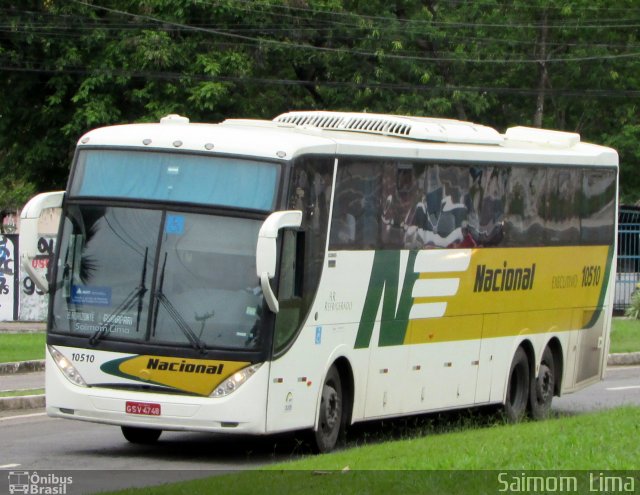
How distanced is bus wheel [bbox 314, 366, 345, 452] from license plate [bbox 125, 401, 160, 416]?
168 centimetres

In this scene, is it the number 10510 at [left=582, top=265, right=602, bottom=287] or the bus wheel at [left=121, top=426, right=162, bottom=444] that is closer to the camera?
the bus wheel at [left=121, top=426, right=162, bottom=444]

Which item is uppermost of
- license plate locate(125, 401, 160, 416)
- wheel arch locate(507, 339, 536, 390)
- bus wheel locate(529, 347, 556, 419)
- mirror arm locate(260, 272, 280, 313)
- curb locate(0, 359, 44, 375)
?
mirror arm locate(260, 272, 280, 313)

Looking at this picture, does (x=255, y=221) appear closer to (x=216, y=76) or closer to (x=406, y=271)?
(x=406, y=271)

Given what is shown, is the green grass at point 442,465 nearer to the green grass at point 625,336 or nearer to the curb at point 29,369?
the curb at point 29,369

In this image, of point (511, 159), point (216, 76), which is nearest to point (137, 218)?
point (511, 159)

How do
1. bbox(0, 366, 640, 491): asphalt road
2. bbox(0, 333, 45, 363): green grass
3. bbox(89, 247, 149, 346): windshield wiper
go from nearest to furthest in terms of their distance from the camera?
bbox(0, 366, 640, 491): asphalt road < bbox(89, 247, 149, 346): windshield wiper < bbox(0, 333, 45, 363): green grass

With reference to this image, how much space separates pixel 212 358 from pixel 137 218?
1.51 meters

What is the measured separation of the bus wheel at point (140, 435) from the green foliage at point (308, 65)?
813 inches

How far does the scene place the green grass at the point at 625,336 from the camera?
27.8 meters

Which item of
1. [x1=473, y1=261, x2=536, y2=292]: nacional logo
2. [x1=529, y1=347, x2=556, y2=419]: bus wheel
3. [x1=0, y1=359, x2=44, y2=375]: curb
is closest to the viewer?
→ [x1=473, y1=261, x2=536, y2=292]: nacional logo

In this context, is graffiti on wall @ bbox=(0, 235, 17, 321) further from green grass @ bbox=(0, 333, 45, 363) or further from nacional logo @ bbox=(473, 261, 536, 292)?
nacional logo @ bbox=(473, 261, 536, 292)

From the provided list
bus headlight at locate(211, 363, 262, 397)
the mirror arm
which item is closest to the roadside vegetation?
bus headlight at locate(211, 363, 262, 397)

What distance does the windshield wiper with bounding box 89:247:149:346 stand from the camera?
40.7 ft

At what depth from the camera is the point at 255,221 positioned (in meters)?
12.4
